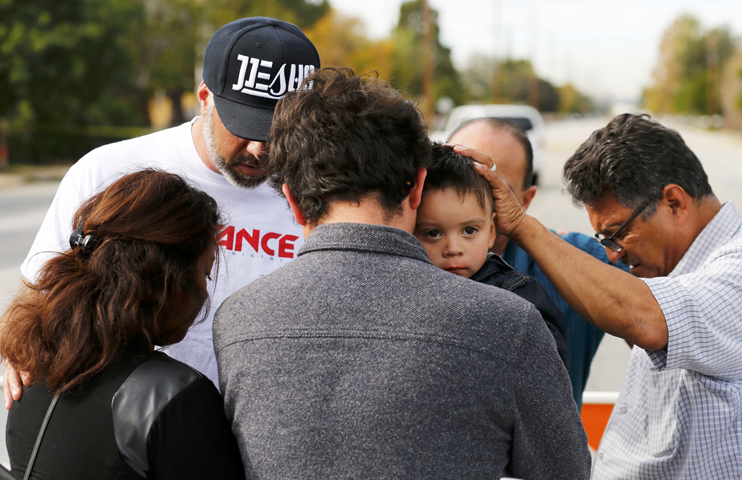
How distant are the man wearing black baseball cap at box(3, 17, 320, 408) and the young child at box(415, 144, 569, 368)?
721 millimetres

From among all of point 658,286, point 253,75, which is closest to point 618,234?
point 658,286

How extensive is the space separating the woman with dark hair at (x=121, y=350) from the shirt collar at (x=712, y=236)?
157cm

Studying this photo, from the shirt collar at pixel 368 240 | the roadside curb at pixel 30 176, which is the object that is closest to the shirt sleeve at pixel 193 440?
the shirt collar at pixel 368 240

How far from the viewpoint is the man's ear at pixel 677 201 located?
2219 mm

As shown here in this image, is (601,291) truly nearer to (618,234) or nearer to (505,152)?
(618,234)

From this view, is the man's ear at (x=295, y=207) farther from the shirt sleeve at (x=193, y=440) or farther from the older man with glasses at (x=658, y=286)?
the older man with glasses at (x=658, y=286)

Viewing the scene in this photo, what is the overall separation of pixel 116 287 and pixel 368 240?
0.61 meters

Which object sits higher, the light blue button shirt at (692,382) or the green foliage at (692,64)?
the light blue button shirt at (692,382)

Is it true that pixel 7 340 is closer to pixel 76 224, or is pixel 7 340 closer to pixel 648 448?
pixel 76 224

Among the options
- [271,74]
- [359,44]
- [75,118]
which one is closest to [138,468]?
[271,74]

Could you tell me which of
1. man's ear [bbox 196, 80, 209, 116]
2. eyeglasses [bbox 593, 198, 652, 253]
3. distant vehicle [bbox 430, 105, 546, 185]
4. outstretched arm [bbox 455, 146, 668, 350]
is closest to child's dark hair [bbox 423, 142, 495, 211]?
outstretched arm [bbox 455, 146, 668, 350]

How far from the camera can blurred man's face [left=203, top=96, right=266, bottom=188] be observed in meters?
2.54

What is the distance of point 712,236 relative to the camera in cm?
221

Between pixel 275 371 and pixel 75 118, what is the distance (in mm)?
30566
